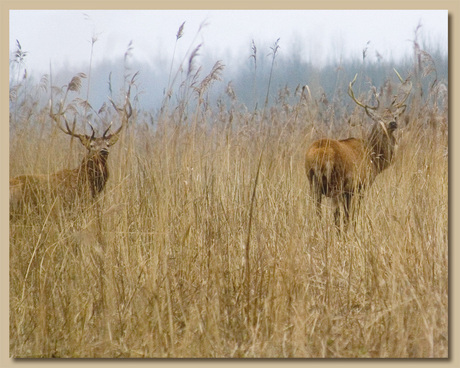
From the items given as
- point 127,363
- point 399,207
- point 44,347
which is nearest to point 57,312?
point 44,347

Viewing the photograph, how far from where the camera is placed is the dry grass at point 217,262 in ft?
10.9

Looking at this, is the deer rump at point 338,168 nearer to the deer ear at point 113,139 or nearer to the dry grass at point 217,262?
the dry grass at point 217,262

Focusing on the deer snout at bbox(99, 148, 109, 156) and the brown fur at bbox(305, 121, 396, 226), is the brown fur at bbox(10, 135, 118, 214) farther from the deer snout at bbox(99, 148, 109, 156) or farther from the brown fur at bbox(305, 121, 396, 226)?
the brown fur at bbox(305, 121, 396, 226)

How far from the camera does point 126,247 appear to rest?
11.7 ft

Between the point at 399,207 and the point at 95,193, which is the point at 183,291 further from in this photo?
the point at 399,207

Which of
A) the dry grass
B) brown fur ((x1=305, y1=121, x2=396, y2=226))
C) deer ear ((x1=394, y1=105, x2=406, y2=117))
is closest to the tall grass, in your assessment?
the dry grass

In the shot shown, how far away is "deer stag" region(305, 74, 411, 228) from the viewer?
4.32m

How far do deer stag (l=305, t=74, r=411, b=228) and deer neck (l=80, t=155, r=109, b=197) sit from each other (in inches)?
45.7

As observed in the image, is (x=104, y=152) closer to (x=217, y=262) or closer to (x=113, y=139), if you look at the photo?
(x=113, y=139)

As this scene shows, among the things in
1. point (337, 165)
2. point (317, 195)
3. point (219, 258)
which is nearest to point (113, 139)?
point (219, 258)

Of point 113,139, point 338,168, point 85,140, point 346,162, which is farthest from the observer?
point 338,168

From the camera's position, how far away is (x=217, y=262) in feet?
11.6

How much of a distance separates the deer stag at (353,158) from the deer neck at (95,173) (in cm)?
116

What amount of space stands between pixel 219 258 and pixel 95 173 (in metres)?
1.00
